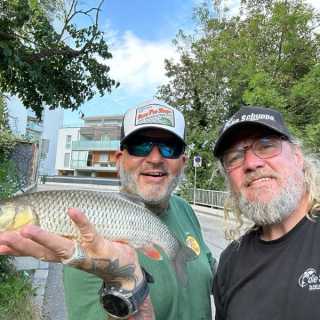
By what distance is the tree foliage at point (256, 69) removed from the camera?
21.7m

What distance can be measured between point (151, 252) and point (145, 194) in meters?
0.41

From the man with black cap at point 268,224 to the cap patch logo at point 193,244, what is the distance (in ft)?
0.58

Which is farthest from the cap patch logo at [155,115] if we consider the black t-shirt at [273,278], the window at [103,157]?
the window at [103,157]

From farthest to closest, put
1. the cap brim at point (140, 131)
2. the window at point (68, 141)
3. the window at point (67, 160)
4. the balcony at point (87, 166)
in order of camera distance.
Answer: the window at point (68, 141), the window at point (67, 160), the balcony at point (87, 166), the cap brim at point (140, 131)

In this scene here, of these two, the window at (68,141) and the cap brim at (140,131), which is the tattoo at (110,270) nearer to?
the cap brim at (140,131)

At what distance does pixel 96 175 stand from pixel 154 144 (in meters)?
82.4

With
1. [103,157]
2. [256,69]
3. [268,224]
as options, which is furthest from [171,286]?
[103,157]

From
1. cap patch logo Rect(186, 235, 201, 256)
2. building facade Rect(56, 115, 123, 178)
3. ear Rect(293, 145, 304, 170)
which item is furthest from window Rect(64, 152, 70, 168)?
ear Rect(293, 145, 304, 170)

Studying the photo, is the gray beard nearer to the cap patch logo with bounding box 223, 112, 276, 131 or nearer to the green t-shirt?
the green t-shirt

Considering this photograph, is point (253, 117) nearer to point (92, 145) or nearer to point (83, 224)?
→ point (83, 224)

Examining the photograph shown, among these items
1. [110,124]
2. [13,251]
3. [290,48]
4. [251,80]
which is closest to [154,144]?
[13,251]

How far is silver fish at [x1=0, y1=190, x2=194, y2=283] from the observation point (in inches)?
71.0

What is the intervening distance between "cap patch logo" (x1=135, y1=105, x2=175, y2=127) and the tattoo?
97cm

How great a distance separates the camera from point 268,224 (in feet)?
8.04
